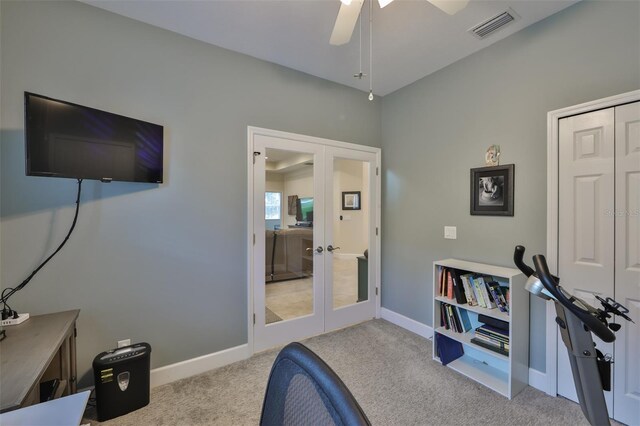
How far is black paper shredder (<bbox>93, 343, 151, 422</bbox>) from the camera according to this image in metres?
1.79

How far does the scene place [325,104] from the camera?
310cm

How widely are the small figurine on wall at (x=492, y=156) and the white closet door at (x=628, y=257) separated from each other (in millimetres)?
729

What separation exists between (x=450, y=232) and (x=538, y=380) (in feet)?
4.43

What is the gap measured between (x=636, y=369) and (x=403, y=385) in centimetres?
149

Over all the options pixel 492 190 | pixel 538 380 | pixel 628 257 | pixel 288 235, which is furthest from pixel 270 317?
pixel 628 257

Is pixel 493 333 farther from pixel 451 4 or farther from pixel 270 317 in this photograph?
pixel 451 4

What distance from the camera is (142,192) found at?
7.07 feet

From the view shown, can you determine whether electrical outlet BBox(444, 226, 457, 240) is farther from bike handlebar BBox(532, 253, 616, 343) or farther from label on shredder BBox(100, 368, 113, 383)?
label on shredder BBox(100, 368, 113, 383)

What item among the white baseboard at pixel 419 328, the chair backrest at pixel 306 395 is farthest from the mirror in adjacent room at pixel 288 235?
the chair backrest at pixel 306 395

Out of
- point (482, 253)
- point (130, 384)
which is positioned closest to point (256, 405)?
point (130, 384)

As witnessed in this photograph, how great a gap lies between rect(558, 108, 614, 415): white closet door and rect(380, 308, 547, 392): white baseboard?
110 mm

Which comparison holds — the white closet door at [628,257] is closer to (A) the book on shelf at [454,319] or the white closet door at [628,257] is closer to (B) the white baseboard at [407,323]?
(A) the book on shelf at [454,319]

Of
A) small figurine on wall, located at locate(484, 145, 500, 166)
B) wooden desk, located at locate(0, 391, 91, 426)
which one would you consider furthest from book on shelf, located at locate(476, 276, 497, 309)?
wooden desk, located at locate(0, 391, 91, 426)

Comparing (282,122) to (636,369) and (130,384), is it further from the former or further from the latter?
(636,369)
